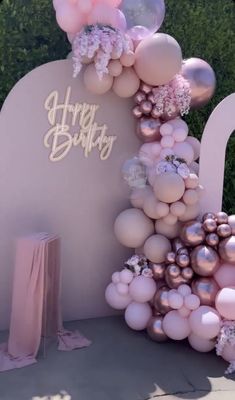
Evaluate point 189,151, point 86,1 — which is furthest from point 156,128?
point 86,1

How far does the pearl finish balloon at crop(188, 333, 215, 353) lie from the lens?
12.5 ft

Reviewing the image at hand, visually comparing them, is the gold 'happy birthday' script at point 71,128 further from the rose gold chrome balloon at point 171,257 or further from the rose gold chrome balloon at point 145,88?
the rose gold chrome balloon at point 171,257

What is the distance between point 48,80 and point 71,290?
162 centimetres

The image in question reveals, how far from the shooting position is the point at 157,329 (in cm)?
398

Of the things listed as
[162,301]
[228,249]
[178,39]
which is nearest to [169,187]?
[228,249]

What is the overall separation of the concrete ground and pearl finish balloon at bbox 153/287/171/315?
0.29 m

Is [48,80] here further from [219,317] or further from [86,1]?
[219,317]

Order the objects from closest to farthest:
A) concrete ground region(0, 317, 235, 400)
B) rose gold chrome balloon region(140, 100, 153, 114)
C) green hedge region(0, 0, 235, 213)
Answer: concrete ground region(0, 317, 235, 400) → rose gold chrome balloon region(140, 100, 153, 114) → green hedge region(0, 0, 235, 213)

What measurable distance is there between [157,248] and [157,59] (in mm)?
1340

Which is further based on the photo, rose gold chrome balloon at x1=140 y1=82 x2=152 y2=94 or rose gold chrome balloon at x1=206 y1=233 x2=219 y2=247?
rose gold chrome balloon at x1=140 y1=82 x2=152 y2=94

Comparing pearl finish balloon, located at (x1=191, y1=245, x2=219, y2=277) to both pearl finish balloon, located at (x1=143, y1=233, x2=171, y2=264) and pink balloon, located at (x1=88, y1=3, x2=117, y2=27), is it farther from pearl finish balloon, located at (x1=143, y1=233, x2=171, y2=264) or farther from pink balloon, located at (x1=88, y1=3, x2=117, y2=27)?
pink balloon, located at (x1=88, y1=3, x2=117, y2=27)

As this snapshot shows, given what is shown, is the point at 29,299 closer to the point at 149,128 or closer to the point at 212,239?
the point at 212,239

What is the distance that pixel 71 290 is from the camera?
4.37m

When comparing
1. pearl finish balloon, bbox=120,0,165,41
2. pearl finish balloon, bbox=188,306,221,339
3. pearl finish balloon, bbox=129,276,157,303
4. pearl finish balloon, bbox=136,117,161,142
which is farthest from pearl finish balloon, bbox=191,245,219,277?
pearl finish balloon, bbox=120,0,165,41
